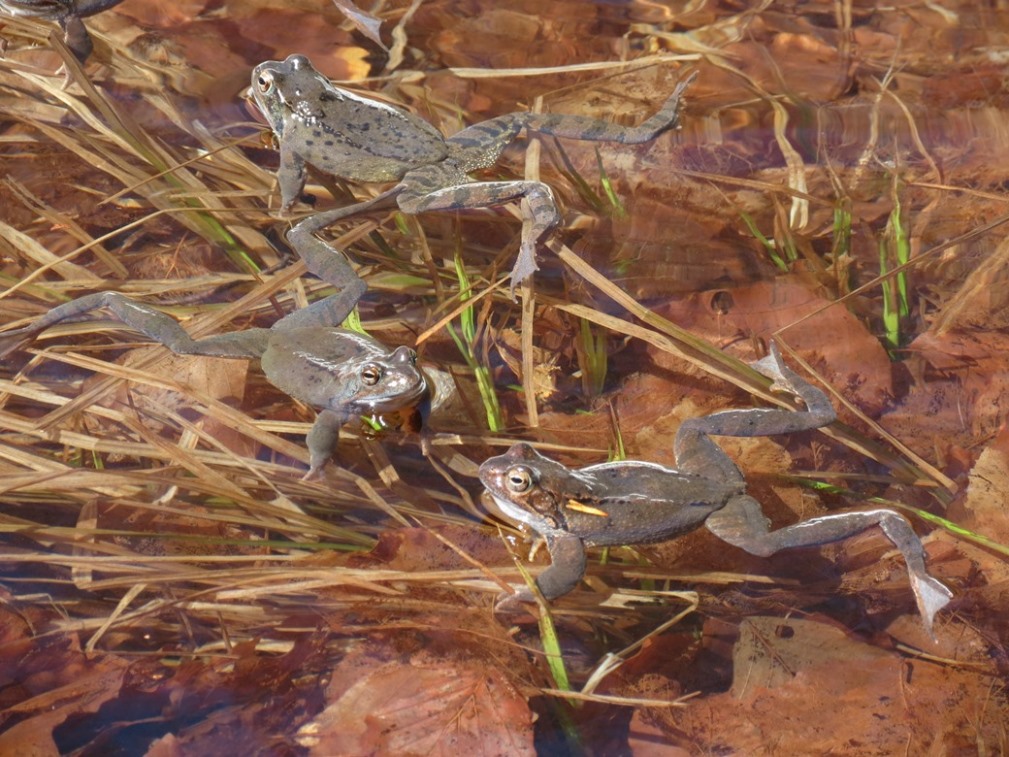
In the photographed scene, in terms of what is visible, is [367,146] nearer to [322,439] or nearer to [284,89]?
[284,89]

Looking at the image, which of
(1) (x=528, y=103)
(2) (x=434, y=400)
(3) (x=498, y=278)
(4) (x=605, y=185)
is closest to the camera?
(2) (x=434, y=400)

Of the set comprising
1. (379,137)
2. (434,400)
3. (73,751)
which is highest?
(379,137)

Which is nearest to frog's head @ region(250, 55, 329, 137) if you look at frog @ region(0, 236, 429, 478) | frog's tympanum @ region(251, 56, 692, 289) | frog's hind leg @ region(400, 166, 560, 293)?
frog's tympanum @ region(251, 56, 692, 289)

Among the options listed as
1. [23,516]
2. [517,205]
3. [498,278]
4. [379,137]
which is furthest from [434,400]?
[23,516]

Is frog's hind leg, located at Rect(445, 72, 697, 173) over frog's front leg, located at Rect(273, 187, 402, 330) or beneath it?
over

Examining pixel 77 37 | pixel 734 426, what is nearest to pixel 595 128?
pixel 734 426

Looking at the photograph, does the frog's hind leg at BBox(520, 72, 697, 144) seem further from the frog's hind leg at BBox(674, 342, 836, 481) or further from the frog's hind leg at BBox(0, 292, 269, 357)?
the frog's hind leg at BBox(0, 292, 269, 357)

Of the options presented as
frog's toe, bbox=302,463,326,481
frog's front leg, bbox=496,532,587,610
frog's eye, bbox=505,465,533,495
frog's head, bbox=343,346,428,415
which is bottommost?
frog's front leg, bbox=496,532,587,610

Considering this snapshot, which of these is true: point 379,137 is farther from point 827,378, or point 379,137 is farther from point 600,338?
point 827,378
